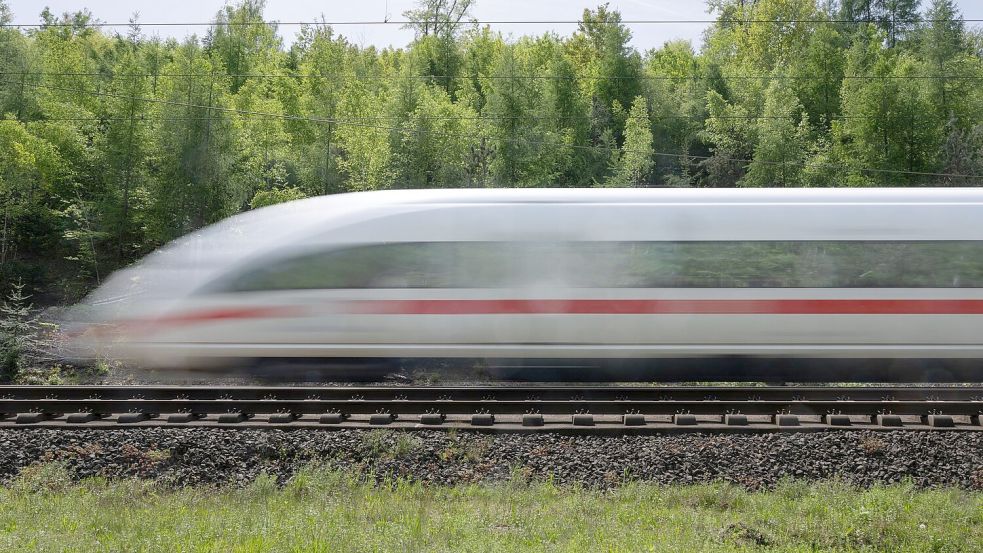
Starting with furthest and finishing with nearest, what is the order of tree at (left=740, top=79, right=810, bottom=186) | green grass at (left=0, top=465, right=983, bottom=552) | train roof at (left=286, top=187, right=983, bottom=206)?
tree at (left=740, top=79, right=810, bottom=186) → train roof at (left=286, top=187, right=983, bottom=206) → green grass at (left=0, top=465, right=983, bottom=552)

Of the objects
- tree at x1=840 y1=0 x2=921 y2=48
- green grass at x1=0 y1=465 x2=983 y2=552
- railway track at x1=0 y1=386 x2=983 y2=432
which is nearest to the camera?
green grass at x1=0 y1=465 x2=983 y2=552

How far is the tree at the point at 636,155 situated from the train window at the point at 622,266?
105 feet

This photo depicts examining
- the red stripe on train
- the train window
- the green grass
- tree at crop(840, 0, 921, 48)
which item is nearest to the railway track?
the red stripe on train

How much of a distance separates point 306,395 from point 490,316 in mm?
3426

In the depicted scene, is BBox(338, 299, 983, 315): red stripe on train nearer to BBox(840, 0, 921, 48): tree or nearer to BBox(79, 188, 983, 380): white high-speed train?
BBox(79, 188, 983, 380): white high-speed train

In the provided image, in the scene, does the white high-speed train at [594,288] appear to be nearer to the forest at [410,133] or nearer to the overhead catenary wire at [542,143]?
the overhead catenary wire at [542,143]

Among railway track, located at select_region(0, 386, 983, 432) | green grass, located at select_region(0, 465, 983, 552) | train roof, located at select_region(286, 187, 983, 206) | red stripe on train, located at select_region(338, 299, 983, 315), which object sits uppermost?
train roof, located at select_region(286, 187, 983, 206)

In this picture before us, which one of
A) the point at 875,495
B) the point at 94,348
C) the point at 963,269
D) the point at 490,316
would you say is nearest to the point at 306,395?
the point at 490,316

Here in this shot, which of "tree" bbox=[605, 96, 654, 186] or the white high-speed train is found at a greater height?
"tree" bbox=[605, 96, 654, 186]

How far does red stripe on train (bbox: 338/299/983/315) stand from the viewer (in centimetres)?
919

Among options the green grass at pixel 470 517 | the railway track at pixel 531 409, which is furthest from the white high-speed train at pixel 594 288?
the green grass at pixel 470 517

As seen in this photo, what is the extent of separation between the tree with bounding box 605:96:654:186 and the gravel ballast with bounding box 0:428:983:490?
3260cm

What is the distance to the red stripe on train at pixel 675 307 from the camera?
9.19 metres

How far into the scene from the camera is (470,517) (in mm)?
7453
